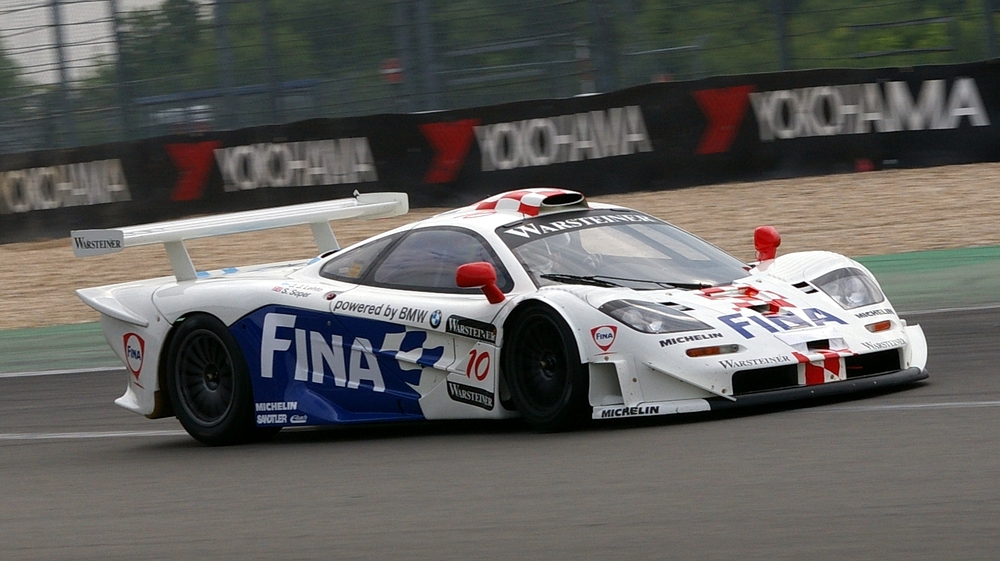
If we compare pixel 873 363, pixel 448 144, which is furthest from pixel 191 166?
pixel 873 363

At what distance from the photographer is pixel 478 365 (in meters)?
6.74

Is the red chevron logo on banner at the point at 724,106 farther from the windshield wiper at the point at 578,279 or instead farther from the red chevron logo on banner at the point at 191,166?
the windshield wiper at the point at 578,279

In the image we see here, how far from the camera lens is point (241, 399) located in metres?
7.67

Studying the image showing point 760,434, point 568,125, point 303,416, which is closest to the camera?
point 760,434

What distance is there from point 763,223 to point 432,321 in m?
8.47

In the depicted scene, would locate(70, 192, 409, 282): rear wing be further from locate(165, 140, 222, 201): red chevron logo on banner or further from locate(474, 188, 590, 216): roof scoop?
locate(165, 140, 222, 201): red chevron logo on banner

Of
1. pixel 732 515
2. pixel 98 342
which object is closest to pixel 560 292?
pixel 732 515

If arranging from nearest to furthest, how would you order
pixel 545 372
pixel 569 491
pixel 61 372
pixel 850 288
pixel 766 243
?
pixel 569 491
pixel 545 372
pixel 850 288
pixel 766 243
pixel 61 372

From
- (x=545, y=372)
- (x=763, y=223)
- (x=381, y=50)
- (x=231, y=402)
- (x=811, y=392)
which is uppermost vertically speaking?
(x=381, y=50)

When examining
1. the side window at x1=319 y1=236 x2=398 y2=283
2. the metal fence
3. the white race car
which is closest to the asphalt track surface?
the white race car

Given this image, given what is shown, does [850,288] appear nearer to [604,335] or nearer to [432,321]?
[604,335]

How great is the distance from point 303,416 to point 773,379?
245 centimetres

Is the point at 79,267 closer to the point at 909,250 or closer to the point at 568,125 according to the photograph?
the point at 568,125

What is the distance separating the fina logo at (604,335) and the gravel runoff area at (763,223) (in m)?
7.34
